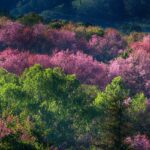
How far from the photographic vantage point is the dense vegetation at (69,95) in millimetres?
29297

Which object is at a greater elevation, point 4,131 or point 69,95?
point 4,131

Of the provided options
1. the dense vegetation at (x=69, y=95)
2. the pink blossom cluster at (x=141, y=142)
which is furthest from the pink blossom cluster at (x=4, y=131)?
the pink blossom cluster at (x=141, y=142)

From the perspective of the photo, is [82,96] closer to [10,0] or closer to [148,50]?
[148,50]

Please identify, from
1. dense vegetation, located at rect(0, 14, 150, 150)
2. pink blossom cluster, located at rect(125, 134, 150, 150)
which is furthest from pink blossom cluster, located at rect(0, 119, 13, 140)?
pink blossom cluster, located at rect(125, 134, 150, 150)

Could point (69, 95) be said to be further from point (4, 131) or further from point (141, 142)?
point (4, 131)

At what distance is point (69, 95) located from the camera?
4203 cm

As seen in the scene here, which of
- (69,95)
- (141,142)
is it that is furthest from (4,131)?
(141,142)

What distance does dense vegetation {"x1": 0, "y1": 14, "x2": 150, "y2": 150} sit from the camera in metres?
29.3

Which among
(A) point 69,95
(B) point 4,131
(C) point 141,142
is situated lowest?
(C) point 141,142

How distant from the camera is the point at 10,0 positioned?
176500 millimetres

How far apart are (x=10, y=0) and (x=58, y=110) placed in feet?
457

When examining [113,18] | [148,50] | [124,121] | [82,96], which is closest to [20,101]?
[82,96]

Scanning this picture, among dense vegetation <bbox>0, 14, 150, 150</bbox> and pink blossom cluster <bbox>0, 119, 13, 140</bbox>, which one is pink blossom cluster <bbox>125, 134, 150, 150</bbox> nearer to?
dense vegetation <bbox>0, 14, 150, 150</bbox>

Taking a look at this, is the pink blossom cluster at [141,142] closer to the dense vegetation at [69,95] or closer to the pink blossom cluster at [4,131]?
the dense vegetation at [69,95]
